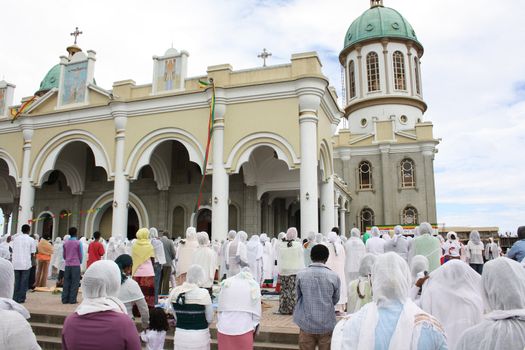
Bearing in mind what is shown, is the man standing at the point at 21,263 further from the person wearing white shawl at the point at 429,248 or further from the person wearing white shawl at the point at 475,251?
the person wearing white shawl at the point at 475,251

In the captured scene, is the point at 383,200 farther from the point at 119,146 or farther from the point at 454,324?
the point at 454,324

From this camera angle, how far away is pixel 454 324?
12.2ft

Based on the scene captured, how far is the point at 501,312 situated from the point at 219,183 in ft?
47.6

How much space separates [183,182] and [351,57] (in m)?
20.5

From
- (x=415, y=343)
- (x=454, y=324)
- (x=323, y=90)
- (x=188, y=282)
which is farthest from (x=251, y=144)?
(x=415, y=343)

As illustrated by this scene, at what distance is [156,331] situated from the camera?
531 cm

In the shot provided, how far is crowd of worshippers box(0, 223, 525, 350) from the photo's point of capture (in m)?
2.50

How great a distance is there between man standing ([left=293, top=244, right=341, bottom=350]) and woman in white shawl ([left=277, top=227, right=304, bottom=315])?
4208mm

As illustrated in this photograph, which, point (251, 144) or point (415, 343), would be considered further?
point (251, 144)

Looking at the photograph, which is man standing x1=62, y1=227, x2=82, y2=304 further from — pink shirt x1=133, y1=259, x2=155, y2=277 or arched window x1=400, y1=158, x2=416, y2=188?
arched window x1=400, y1=158, x2=416, y2=188

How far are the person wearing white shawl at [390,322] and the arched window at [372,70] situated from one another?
33.1 metres

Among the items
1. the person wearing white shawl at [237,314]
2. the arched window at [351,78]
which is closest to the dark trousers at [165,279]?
the person wearing white shawl at [237,314]

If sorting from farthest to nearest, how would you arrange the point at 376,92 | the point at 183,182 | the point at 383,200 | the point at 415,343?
the point at 376,92 → the point at 383,200 → the point at 183,182 → the point at 415,343

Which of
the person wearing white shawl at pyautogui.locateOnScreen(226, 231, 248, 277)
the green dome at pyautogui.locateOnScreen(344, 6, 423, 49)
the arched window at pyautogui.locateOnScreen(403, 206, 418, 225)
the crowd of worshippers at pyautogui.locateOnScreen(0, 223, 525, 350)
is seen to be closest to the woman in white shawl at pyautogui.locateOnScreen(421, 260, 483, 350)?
the crowd of worshippers at pyautogui.locateOnScreen(0, 223, 525, 350)
